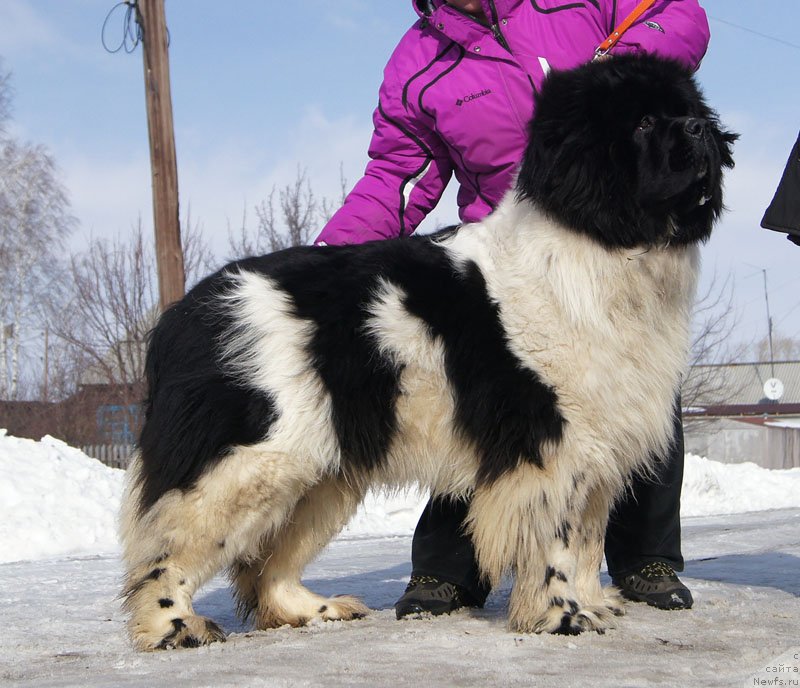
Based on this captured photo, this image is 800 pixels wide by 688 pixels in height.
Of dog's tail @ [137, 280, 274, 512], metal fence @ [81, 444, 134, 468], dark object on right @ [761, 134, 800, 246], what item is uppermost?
dark object on right @ [761, 134, 800, 246]

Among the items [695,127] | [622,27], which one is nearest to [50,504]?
[622,27]

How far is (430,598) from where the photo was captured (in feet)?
13.5

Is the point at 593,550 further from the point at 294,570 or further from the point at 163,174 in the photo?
the point at 163,174

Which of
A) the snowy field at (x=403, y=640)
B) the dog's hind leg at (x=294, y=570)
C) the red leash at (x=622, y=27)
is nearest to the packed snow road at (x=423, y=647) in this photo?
the snowy field at (x=403, y=640)

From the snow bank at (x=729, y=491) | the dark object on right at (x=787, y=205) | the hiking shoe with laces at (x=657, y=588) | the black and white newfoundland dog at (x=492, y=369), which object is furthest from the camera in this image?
the snow bank at (x=729, y=491)

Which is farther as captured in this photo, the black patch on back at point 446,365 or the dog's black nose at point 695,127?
the black patch on back at point 446,365

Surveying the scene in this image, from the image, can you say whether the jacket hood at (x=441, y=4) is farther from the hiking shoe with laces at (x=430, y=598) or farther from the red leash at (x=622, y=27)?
the hiking shoe with laces at (x=430, y=598)

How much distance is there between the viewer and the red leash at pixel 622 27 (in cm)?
386

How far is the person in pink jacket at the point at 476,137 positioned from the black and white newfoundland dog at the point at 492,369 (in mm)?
478

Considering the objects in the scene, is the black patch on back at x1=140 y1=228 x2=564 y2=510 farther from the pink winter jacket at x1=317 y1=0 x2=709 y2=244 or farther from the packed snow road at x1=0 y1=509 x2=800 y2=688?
the pink winter jacket at x1=317 y1=0 x2=709 y2=244

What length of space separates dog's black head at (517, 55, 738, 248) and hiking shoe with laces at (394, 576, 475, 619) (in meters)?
1.67

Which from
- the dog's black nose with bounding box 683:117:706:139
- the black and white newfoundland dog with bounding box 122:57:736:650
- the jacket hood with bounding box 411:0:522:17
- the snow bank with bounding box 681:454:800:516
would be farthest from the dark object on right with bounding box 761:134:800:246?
the snow bank with bounding box 681:454:800:516

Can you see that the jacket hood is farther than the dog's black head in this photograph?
Yes

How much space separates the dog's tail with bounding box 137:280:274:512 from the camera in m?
3.42
